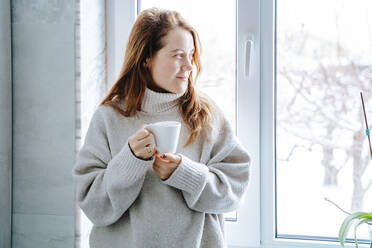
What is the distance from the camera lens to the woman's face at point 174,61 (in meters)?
1.12

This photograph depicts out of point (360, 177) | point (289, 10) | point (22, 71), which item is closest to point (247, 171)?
point (360, 177)

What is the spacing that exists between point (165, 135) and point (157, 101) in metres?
0.24

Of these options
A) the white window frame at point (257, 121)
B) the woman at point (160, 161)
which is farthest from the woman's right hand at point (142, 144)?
the white window frame at point (257, 121)

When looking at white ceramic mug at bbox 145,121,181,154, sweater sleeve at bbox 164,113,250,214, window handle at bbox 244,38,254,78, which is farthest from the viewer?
window handle at bbox 244,38,254,78

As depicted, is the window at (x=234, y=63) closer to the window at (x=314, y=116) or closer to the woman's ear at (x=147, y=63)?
the window at (x=314, y=116)

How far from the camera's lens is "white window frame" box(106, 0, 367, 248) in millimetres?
1441

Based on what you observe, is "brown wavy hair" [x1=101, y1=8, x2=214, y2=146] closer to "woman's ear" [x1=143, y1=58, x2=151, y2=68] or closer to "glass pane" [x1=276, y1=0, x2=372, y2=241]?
"woman's ear" [x1=143, y1=58, x2=151, y2=68]

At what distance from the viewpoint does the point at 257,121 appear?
4.75ft

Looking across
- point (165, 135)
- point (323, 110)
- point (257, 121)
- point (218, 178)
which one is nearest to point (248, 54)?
point (257, 121)

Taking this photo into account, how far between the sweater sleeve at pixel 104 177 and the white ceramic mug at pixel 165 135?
0.07m

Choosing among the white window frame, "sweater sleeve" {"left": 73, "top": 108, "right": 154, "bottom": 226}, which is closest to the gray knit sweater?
"sweater sleeve" {"left": 73, "top": 108, "right": 154, "bottom": 226}

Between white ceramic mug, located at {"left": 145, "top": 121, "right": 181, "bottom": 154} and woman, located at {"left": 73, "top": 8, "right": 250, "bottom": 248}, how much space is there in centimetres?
6

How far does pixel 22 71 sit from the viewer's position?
4.45ft

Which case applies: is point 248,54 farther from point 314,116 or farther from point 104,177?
point 104,177
